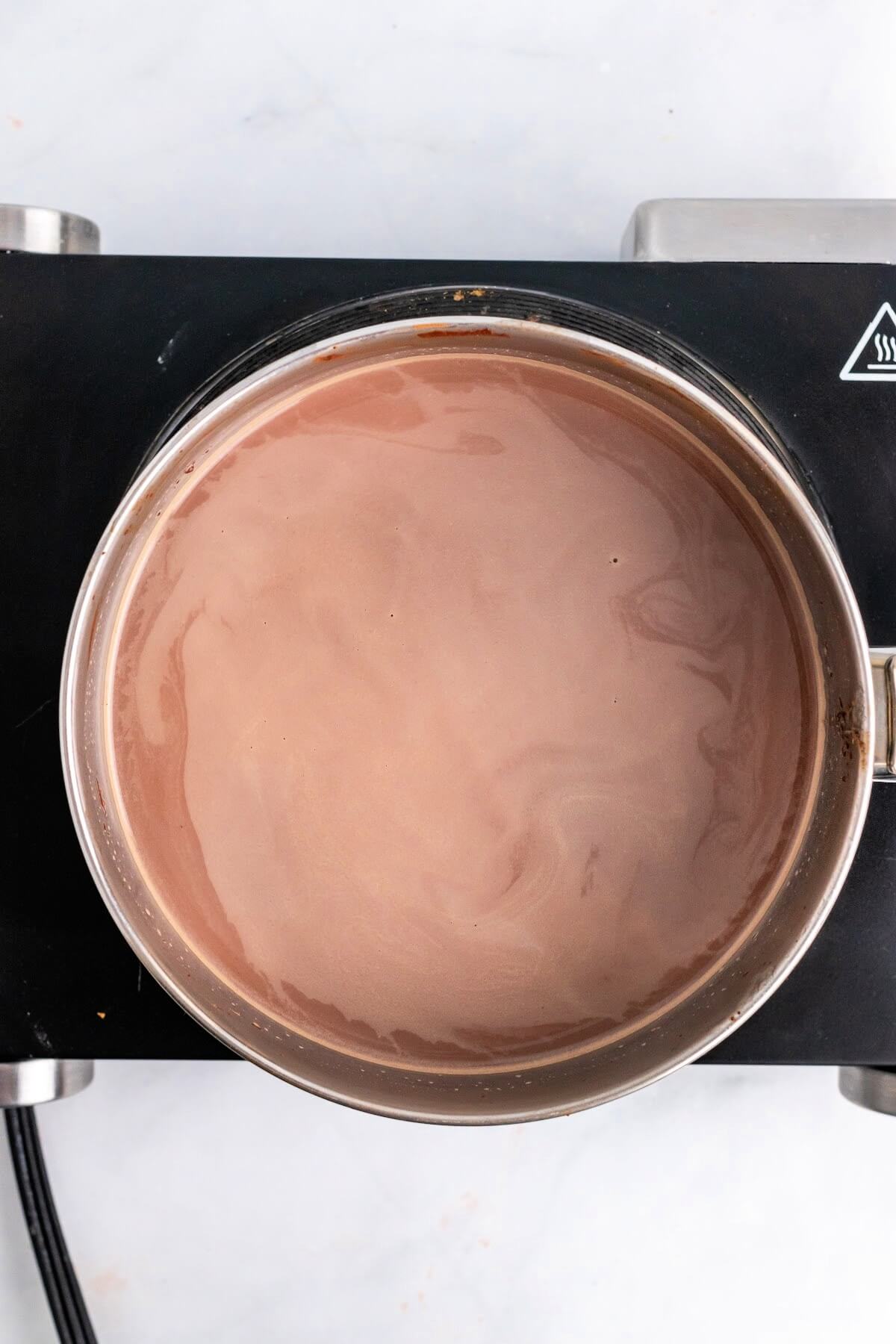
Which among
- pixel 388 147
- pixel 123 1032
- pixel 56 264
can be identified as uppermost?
pixel 388 147

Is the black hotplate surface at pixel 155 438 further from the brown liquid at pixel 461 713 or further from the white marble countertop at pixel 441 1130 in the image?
the white marble countertop at pixel 441 1130

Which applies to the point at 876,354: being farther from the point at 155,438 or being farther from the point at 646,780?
the point at 155,438

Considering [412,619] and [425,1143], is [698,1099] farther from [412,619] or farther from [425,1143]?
[412,619]

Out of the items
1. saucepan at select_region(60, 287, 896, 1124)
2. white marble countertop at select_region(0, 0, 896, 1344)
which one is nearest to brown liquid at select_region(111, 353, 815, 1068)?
saucepan at select_region(60, 287, 896, 1124)

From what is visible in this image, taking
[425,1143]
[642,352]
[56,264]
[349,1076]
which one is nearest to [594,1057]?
[349,1076]

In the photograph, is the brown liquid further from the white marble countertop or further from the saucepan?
the white marble countertop

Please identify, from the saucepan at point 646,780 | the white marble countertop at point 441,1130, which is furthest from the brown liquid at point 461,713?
the white marble countertop at point 441,1130
